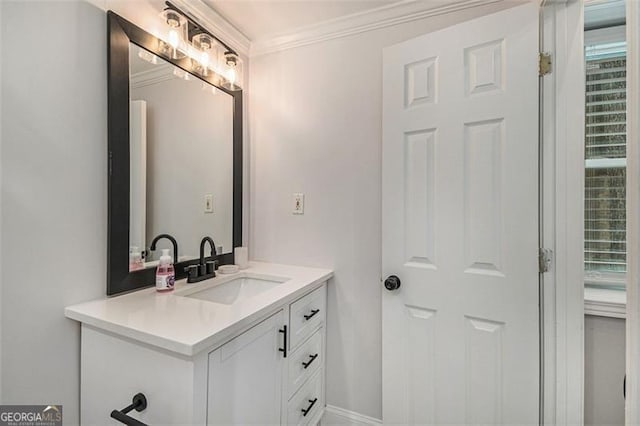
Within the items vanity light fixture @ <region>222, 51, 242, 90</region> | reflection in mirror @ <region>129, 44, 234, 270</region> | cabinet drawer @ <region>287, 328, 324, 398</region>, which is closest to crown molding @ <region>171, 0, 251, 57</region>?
vanity light fixture @ <region>222, 51, 242, 90</region>

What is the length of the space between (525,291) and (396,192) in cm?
65

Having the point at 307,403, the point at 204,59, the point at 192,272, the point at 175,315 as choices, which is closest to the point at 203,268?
the point at 192,272

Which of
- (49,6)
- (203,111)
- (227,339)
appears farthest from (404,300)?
(49,6)

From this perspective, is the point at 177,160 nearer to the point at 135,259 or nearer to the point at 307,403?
the point at 135,259

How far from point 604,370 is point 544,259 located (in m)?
0.55

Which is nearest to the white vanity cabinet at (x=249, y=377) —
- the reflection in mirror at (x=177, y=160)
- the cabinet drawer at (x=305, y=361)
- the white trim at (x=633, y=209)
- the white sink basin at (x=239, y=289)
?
the cabinet drawer at (x=305, y=361)

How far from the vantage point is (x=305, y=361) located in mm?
1423

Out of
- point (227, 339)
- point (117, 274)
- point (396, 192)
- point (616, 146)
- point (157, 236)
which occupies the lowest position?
point (227, 339)

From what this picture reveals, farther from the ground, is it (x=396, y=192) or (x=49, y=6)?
(x=49, y=6)

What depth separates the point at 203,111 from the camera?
1.57 meters

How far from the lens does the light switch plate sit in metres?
1.75

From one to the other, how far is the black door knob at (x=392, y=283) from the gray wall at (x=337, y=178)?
0.16 m

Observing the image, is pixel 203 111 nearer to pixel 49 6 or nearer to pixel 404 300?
pixel 49 6

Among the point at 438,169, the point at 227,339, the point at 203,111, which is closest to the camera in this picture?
the point at 227,339
